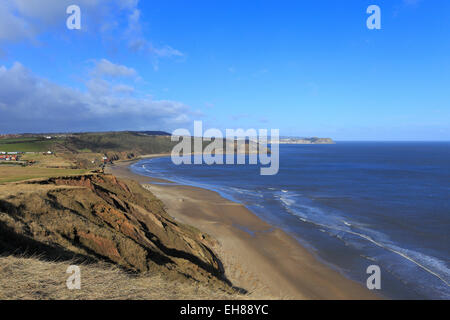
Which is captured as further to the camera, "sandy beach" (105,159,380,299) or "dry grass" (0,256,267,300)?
"sandy beach" (105,159,380,299)

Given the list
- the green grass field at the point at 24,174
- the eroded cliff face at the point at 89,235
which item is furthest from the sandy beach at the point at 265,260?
the green grass field at the point at 24,174

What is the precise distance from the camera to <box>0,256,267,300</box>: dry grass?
6.31 metres

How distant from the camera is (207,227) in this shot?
28.6 m

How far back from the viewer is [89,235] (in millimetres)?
12773

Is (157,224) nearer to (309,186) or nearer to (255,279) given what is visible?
(255,279)

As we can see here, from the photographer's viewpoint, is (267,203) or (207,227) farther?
(267,203)

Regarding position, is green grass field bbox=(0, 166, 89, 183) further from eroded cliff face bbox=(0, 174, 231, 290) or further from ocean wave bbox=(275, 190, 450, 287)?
ocean wave bbox=(275, 190, 450, 287)

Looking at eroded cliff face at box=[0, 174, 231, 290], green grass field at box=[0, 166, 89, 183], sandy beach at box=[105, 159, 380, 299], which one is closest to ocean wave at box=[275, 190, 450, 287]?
sandy beach at box=[105, 159, 380, 299]

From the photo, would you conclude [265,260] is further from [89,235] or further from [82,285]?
[82,285]

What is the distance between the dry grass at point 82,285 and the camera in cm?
631

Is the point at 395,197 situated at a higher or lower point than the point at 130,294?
lower

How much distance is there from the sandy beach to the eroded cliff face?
232 cm

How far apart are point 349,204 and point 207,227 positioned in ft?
74.6
